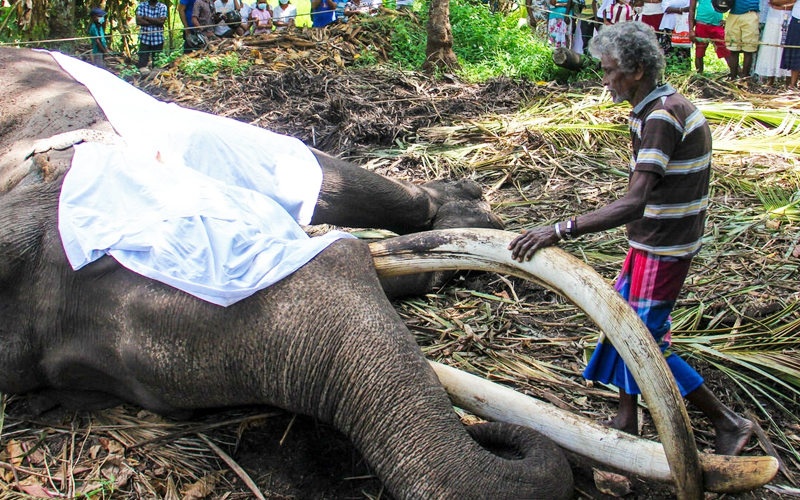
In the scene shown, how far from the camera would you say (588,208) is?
5059 mm

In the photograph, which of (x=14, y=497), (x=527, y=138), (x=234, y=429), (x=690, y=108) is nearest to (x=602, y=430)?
(x=690, y=108)

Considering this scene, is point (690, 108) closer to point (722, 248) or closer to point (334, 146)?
point (722, 248)

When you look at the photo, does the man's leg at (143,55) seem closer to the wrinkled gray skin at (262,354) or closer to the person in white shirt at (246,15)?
the person in white shirt at (246,15)

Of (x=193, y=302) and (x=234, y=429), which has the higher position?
(x=193, y=302)

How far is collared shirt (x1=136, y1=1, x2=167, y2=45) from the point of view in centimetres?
967

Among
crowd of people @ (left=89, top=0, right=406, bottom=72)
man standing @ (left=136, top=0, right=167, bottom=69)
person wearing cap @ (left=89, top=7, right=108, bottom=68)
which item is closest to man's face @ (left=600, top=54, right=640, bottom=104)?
crowd of people @ (left=89, top=0, right=406, bottom=72)

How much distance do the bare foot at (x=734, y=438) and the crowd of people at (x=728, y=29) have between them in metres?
5.75

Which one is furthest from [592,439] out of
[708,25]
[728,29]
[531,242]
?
[708,25]

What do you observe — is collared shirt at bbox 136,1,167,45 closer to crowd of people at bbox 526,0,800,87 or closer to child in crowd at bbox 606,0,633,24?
crowd of people at bbox 526,0,800,87

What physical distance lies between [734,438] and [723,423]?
7cm

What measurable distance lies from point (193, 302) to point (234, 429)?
68cm

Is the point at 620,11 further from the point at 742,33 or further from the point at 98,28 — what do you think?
the point at 98,28

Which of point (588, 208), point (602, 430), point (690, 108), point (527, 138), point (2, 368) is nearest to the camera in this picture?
point (602, 430)

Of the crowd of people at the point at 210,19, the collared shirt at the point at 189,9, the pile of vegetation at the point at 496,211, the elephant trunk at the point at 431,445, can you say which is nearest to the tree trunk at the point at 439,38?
the pile of vegetation at the point at 496,211
